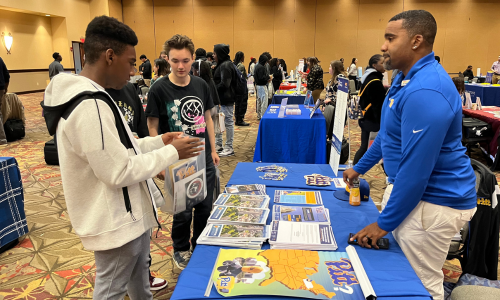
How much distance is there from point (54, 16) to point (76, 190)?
16.5 m

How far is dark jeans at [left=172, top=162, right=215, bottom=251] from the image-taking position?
2.17 m

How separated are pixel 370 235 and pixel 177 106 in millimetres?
1336

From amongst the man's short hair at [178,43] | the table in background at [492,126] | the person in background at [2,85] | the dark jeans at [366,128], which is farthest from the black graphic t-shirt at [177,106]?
the person in background at [2,85]

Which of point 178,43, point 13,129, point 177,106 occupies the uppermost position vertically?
point 178,43

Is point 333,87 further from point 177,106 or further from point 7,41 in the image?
point 7,41

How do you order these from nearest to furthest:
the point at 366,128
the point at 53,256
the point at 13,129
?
the point at 53,256 → the point at 366,128 → the point at 13,129

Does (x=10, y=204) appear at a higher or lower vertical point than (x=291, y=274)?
lower

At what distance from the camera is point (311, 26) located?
16531 mm

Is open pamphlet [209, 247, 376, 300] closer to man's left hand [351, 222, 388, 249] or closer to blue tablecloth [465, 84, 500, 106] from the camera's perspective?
man's left hand [351, 222, 388, 249]

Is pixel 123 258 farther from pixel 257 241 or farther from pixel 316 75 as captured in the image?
pixel 316 75

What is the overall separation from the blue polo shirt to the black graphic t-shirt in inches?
46.8

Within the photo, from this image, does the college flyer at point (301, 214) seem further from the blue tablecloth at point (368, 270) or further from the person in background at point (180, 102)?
the person in background at point (180, 102)

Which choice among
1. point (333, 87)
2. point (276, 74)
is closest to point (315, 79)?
point (333, 87)

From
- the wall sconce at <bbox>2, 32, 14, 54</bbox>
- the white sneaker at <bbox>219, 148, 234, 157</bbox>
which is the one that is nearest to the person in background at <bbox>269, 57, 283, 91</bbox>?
the white sneaker at <bbox>219, 148, 234, 157</bbox>
